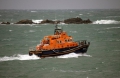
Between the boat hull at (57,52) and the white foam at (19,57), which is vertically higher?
the boat hull at (57,52)

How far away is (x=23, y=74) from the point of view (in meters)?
26.4

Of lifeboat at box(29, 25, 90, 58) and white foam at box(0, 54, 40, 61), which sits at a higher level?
lifeboat at box(29, 25, 90, 58)

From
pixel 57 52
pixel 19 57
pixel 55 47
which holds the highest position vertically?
pixel 55 47

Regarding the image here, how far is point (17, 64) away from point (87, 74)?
7.46 metres

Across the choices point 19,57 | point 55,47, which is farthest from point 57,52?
point 19,57

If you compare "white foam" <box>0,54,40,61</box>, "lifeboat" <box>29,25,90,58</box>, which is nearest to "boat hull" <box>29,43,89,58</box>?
"lifeboat" <box>29,25,90,58</box>

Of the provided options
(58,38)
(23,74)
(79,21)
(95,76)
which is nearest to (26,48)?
(58,38)

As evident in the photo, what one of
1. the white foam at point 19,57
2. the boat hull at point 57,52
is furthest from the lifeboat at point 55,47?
the white foam at point 19,57

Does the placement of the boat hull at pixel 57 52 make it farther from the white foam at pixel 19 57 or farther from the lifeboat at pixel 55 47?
the white foam at pixel 19 57

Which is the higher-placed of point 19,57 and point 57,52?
point 57,52

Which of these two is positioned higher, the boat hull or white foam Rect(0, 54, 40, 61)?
the boat hull

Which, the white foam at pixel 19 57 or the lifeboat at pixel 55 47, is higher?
the lifeboat at pixel 55 47

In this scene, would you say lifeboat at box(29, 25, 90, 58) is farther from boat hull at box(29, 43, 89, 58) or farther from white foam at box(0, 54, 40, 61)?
white foam at box(0, 54, 40, 61)

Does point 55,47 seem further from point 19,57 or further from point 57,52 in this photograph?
point 19,57
